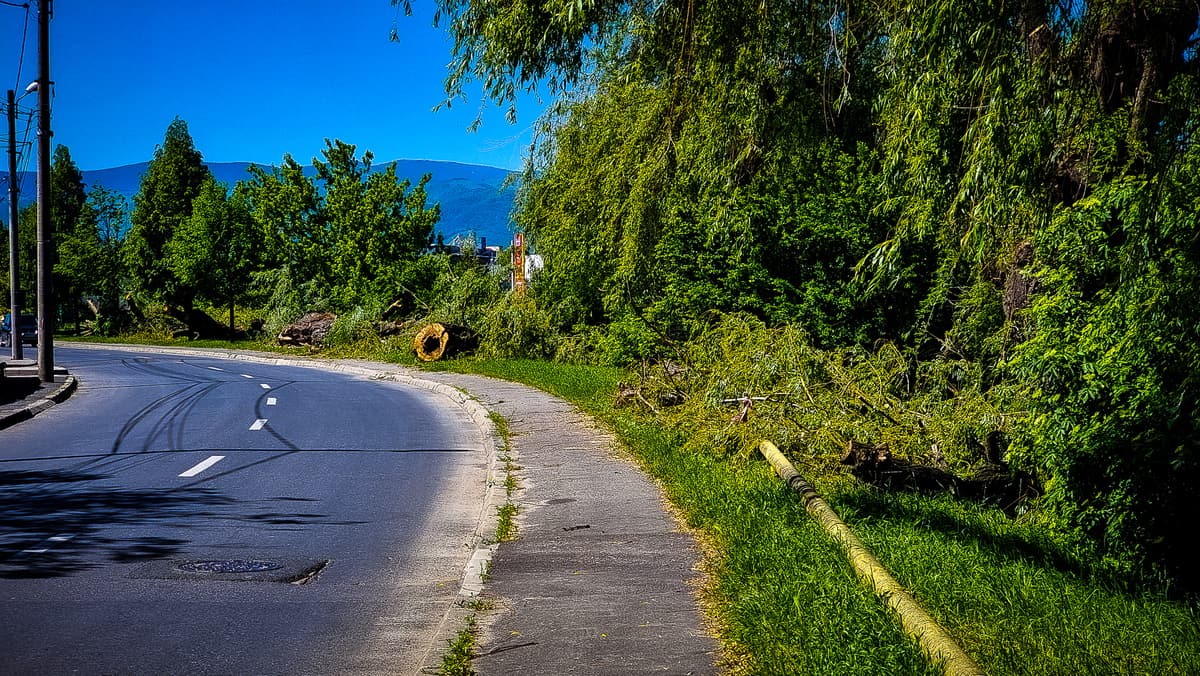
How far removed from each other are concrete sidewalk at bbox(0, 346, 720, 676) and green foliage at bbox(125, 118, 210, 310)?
44.0 m

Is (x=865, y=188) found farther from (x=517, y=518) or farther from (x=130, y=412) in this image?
(x=130, y=412)

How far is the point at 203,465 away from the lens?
12203 mm

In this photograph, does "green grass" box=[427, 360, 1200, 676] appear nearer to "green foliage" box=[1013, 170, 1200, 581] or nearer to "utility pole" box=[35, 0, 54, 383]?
"green foliage" box=[1013, 170, 1200, 581]

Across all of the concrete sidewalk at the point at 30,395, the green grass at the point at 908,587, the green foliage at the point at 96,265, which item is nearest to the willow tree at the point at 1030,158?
the green grass at the point at 908,587

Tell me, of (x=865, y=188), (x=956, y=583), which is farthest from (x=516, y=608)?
(x=865, y=188)

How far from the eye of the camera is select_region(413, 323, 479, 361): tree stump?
31484mm

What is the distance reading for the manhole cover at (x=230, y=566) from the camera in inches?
287

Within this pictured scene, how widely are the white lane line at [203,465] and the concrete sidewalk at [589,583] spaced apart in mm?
3406

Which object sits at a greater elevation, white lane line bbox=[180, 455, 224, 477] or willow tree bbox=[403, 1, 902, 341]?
willow tree bbox=[403, 1, 902, 341]

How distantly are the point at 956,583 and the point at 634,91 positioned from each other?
46.4 ft

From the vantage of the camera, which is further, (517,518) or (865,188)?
(865,188)

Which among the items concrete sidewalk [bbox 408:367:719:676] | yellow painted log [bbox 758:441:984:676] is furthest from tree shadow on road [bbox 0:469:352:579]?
yellow painted log [bbox 758:441:984:676]

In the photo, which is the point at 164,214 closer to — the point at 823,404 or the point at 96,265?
the point at 96,265

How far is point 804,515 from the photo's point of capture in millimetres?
8281
